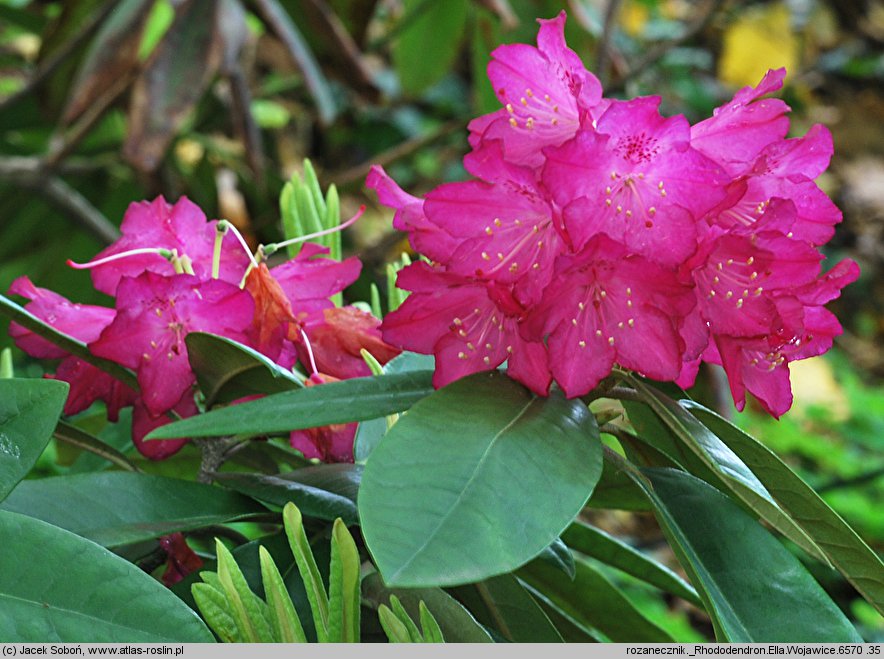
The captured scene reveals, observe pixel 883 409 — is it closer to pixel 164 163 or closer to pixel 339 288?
pixel 164 163

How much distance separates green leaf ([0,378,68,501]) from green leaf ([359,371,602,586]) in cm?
14

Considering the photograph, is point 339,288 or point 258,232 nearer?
point 339,288

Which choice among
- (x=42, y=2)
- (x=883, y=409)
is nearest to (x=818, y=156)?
(x=42, y=2)

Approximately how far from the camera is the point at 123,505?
1.65 ft

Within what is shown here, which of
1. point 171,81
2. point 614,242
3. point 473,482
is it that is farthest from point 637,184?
point 171,81

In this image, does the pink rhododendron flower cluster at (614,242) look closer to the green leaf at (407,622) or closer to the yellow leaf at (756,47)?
the green leaf at (407,622)

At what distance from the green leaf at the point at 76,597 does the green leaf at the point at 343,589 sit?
0.18 feet

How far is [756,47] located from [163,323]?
9.90 ft

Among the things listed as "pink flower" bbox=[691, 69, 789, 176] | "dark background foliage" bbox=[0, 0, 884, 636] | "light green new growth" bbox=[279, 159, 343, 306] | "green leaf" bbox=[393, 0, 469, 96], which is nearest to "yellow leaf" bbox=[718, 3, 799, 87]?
"dark background foliage" bbox=[0, 0, 884, 636]

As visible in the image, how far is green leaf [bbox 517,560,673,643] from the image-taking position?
66 cm

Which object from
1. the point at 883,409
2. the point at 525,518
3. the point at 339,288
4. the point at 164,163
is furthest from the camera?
the point at 883,409

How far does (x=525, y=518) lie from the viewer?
0.40 m

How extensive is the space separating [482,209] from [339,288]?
13 centimetres

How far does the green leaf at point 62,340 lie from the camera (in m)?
0.50
